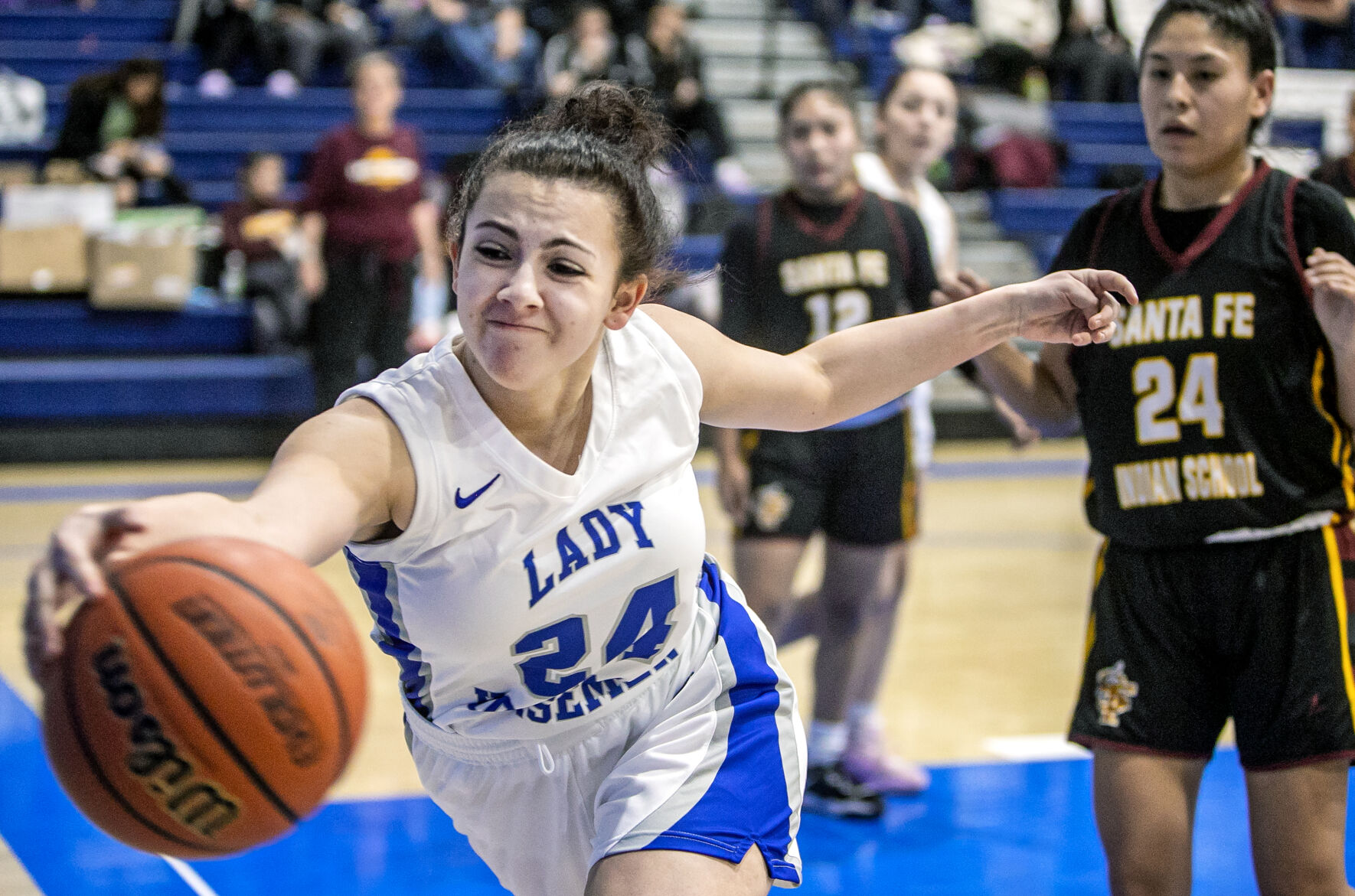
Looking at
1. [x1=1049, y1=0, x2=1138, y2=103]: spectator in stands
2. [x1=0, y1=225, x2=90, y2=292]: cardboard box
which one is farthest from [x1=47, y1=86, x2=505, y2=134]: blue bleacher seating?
[x1=1049, y1=0, x2=1138, y2=103]: spectator in stands

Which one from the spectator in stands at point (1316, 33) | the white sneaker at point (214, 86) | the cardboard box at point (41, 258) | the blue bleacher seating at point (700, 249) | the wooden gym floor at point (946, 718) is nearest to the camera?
the wooden gym floor at point (946, 718)

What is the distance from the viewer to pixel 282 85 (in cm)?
1118

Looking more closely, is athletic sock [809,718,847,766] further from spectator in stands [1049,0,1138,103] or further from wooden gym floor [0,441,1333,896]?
spectator in stands [1049,0,1138,103]

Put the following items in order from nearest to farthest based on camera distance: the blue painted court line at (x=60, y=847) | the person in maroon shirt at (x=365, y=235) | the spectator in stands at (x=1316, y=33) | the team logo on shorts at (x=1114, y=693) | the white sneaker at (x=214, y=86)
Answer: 1. the team logo on shorts at (x=1114, y=693)
2. the blue painted court line at (x=60, y=847)
3. the person in maroon shirt at (x=365, y=235)
4. the white sneaker at (x=214, y=86)
5. the spectator in stands at (x=1316, y=33)

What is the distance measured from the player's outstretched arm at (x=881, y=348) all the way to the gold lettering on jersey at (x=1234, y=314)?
256 mm

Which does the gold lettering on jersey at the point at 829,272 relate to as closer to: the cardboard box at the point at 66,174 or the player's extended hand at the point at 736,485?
the player's extended hand at the point at 736,485

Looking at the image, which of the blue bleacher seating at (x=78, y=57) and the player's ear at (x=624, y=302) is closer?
the player's ear at (x=624, y=302)

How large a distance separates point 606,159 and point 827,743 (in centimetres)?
244

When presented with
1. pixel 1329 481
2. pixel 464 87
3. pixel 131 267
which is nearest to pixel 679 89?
pixel 464 87

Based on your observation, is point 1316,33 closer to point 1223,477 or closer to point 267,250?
point 267,250

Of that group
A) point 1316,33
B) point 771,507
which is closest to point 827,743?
point 771,507

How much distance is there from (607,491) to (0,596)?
476 cm

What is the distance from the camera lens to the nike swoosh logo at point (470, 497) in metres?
1.98

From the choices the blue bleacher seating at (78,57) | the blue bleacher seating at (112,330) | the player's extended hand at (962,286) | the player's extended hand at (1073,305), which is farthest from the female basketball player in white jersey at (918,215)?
the blue bleacher seating at (78,57)
